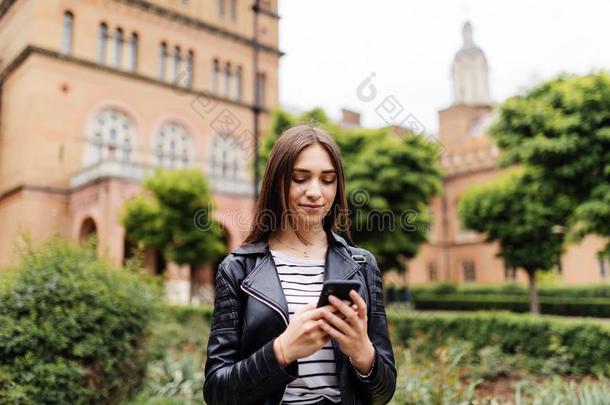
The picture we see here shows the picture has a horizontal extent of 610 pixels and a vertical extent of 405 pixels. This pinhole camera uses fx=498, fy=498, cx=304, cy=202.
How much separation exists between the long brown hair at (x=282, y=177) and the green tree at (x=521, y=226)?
13379 millimetres

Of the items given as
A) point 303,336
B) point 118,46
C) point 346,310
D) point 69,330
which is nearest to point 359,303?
point 346,310

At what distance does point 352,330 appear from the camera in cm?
144

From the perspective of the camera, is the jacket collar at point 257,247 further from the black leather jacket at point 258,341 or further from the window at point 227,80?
the window at point 227,80

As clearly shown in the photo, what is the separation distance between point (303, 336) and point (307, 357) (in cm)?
29

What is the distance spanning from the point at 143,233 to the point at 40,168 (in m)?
8.31

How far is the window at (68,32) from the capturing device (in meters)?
21.8

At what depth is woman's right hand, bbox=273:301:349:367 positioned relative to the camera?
1375 millimetres

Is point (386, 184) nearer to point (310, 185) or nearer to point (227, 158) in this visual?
point (310, 185)

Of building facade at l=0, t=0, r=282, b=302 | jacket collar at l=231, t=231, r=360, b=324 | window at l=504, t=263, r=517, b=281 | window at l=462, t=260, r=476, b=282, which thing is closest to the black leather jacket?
jacket collar at l=231, t=231, r=360, b=324

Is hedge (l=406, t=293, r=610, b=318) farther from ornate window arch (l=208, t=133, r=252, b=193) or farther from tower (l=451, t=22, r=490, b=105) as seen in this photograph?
tower (l=451, t=22, r=490, b=105)

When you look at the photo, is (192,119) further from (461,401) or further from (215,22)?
(461,401)

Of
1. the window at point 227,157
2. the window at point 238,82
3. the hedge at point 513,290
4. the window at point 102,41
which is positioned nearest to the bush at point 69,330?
the window at point 102,41

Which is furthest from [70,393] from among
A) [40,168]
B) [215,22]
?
[215,22]

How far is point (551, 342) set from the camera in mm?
7703
